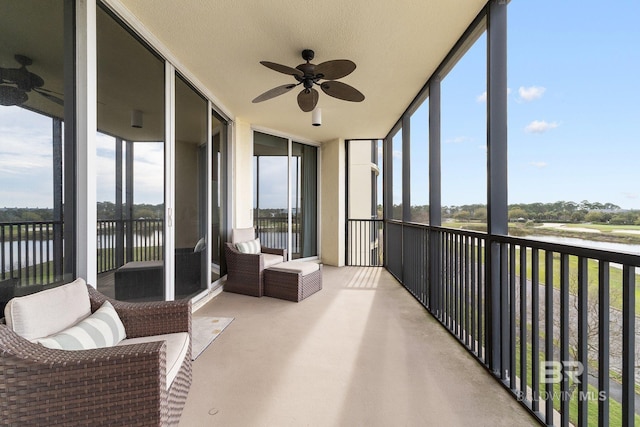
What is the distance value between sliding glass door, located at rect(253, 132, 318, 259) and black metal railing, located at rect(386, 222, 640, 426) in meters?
3.39

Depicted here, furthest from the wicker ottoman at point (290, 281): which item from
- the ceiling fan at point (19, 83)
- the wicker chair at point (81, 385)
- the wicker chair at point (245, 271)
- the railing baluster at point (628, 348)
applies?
the railing baluster at point (628, 348)

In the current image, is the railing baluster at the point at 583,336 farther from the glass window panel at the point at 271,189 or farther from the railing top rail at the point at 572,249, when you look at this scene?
the glass window panel at the point at 271,189

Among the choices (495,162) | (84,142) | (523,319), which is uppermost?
(84,142)

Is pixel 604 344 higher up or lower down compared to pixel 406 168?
lower down

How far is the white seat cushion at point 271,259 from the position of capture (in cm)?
381

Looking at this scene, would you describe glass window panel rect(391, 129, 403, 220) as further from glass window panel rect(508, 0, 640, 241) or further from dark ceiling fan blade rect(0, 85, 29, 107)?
dark ceiling fan blade rect(0, 85, 29, 107)

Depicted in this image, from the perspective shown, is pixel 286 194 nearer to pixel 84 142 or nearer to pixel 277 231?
pixel 277 231

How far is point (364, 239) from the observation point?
244 inches

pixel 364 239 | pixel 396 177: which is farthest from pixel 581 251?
pixel 364 239

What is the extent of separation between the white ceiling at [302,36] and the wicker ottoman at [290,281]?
2192 mm

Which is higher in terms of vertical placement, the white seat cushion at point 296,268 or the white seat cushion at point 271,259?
the white seat cushion at point 271,259

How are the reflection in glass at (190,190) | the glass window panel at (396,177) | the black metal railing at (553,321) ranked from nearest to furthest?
the black metal railing at (553,321), the reflection in glass at (190,190), the glass window panel at (396,177)

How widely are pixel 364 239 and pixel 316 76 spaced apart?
4274mm

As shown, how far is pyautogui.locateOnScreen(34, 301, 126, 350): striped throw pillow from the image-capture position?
3.84 feet
